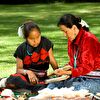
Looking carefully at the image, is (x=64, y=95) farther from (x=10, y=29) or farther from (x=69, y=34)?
(x=10, y=29)

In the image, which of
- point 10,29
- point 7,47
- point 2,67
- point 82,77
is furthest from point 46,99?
point 10,29

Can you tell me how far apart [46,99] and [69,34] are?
99cm

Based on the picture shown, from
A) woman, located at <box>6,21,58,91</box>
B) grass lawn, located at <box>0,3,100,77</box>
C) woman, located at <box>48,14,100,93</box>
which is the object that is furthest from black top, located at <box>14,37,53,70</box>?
grass lawn, located at <box>0,3,100,77</box>

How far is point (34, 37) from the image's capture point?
23.2ft

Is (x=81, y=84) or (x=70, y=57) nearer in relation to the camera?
(x=81, y=84)

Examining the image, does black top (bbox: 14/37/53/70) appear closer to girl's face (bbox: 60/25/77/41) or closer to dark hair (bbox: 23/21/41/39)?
dark hair (bbox: 23/21/41/39)

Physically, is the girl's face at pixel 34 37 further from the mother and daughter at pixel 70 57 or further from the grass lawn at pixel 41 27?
the grass lawn at pixel 41 27

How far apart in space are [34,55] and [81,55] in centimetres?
88

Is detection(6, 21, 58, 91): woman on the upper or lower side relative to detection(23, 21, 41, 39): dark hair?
lower

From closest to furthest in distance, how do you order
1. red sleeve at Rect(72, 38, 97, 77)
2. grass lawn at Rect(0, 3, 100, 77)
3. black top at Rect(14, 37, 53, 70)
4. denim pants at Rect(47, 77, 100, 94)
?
denim pants at Rect(47, 77, 100, 94) < red sleeve at Rect(72, 38, 97, 77) < black top at Rect(14, 37, 53, 70) < grass lawn at Rect(0, 3, 100, 77)

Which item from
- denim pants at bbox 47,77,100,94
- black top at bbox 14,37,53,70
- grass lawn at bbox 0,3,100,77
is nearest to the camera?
denim pants at bbox 47,77,100,94

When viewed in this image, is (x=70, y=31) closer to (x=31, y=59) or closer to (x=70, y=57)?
(x=70, y=57)

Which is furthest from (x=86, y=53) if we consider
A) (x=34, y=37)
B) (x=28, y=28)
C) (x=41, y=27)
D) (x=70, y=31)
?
(x=41, y=27)

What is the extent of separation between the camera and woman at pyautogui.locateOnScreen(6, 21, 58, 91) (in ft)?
23.3
